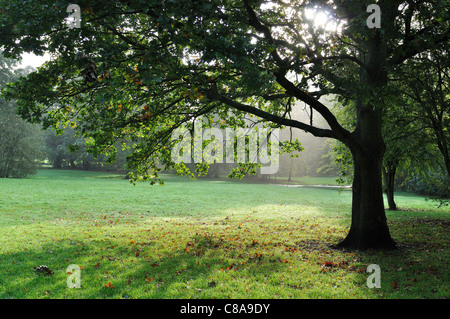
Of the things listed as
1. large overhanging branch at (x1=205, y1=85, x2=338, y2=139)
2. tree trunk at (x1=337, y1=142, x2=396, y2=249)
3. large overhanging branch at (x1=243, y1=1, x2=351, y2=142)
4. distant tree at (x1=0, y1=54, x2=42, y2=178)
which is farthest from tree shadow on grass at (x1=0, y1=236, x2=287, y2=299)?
distant tree at (x1=0, y1=54, x2=42, y2=178)

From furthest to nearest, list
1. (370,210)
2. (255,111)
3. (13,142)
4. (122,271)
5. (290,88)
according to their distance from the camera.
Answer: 1. (13,142)
2. (370,210)
3. (255,111)
4. (290,88)
5. (122,271)

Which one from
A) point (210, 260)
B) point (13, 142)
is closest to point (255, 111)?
point (210, 260)

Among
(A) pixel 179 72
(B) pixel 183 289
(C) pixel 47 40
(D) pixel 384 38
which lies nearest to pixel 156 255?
(B) pixel 183 289

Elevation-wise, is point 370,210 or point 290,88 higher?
point 290,88

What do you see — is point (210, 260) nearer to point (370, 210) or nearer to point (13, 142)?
Answer: point (370, 210)

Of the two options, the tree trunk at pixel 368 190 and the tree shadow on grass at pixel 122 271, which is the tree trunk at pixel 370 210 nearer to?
the tree trunk at pixel 368 190

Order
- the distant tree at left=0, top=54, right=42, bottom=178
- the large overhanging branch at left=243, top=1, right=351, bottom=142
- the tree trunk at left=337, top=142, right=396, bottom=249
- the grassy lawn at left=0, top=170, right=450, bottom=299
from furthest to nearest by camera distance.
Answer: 1. the distant tree at left=0, top=54, right=42, bottom=178
2. the tree trunk at left=337, top=142, right=396, bottom=249
3. the large overhanging branch at left=243, top=1, right=351, bottom=142
4. the grassy lawn at left=0, top=170, right=450, bottom=299

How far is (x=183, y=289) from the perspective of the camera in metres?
5.55

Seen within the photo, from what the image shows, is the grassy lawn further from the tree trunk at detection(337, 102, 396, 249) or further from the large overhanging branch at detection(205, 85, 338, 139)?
the large overhanging branch at detection(205, 85, 338, 139)

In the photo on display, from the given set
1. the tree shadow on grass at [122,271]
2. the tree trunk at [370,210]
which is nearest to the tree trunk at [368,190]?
the tree trunk at [370,210]

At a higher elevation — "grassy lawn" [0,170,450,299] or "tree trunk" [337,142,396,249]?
"tree trunk" [337,142,396,249]

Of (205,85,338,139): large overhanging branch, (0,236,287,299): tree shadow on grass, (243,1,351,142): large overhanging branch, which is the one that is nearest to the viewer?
(0,236,287,299): tree shadow on grass
